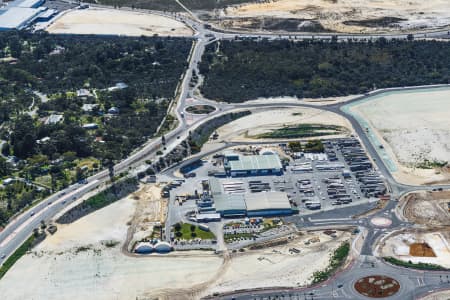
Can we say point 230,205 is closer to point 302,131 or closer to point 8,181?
point 302,131

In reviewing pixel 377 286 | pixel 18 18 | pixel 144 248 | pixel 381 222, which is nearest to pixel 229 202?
pixel 144 248

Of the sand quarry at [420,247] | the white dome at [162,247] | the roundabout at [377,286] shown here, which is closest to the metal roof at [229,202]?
the white dome at [162,247]

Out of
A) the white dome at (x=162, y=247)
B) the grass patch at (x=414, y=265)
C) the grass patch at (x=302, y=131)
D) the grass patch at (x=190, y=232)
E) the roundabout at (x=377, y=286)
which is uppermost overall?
the grass patch at (x=302, y=131)

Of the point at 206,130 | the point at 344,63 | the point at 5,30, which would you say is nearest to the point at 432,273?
the point at 206,130

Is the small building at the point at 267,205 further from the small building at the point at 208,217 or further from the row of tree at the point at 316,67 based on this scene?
the row of tree at the point at 316,67

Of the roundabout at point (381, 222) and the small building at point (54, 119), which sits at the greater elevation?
the small building at point (54, 119)

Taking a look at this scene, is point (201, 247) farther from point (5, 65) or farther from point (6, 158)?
point (5, 65)

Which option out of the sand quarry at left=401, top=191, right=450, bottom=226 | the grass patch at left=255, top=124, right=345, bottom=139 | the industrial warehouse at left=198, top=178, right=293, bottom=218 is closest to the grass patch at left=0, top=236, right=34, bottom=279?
the industrial warehouse at left=198, top=178, right=293, bottom=218
